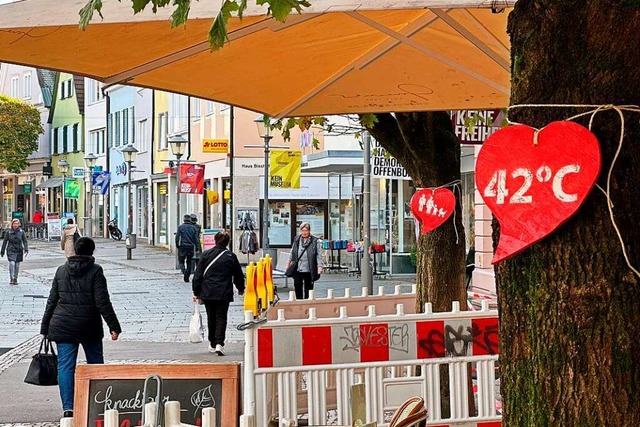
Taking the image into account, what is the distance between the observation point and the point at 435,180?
9.61m

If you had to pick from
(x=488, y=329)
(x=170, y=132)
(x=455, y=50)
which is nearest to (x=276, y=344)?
(x=488, y=329)

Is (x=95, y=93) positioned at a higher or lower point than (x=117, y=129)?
higher

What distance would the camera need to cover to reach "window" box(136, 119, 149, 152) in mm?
57809

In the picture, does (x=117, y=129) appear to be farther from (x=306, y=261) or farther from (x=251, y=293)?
(x=251, y=293)

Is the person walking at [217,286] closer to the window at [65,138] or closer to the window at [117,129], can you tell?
the window at [117,129]

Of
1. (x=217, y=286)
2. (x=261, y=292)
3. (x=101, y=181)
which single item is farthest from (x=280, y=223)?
(x=261, y=292)

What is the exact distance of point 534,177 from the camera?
11.4ft

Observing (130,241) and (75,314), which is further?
(130,241)

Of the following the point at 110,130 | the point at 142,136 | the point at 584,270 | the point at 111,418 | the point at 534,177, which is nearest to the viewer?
the point at 584,270

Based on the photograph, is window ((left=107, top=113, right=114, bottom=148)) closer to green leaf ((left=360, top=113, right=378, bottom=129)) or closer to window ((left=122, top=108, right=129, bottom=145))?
window ((left=122, top=108, right=129, bottom=145))

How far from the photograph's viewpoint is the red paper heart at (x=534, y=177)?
129 inches

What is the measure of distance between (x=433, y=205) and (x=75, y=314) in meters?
3.08

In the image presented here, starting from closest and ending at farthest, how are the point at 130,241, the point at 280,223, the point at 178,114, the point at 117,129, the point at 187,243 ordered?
the point at 187,243 → the point at 280,223 → the point at 130,241 → the point at 178,114 → the point at 117,129

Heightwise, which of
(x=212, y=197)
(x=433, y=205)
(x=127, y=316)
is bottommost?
(x=127, y=316)
